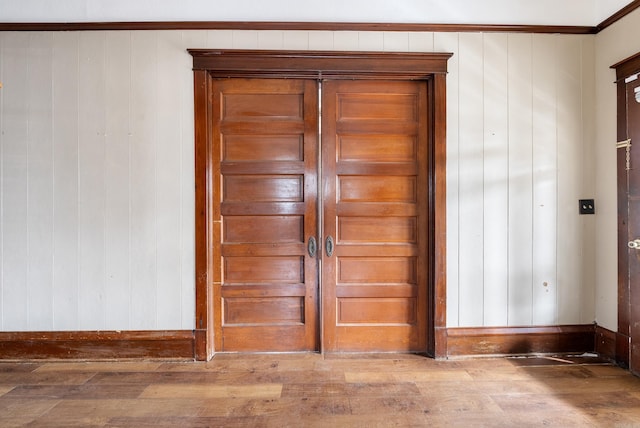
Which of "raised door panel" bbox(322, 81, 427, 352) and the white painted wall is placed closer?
the white painted wall

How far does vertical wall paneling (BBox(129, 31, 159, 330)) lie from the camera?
2.72 metres

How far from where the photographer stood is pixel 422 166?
2826mm

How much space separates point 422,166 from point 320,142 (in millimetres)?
813

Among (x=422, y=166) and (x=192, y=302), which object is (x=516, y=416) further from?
(x=192, y=302)

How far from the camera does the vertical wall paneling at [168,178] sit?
2.72 meters

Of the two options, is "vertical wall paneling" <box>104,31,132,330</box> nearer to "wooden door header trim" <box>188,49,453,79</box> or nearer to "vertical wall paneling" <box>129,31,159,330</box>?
"vertical wall paneling" <box>129,31,159,330</box>

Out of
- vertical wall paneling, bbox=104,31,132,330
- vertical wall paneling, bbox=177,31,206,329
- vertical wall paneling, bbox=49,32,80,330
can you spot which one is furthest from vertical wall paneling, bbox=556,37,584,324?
vertical wall paneling, bbox=49,32,80,330

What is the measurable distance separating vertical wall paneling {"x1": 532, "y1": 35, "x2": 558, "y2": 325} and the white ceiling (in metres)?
0.25

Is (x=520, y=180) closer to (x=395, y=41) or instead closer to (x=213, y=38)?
(x=395, y=41)

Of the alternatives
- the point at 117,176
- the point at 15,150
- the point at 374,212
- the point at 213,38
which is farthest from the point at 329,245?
the point at 15,150

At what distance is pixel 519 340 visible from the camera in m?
2.79

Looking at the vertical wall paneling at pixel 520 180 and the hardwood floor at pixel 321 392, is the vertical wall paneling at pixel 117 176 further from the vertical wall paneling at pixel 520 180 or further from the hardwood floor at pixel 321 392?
the vertical wall paneling at pixel 520 180

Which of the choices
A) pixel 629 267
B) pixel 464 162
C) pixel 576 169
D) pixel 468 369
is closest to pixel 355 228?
pixel 464 162

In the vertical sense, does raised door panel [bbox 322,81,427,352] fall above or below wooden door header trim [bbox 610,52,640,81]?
below
